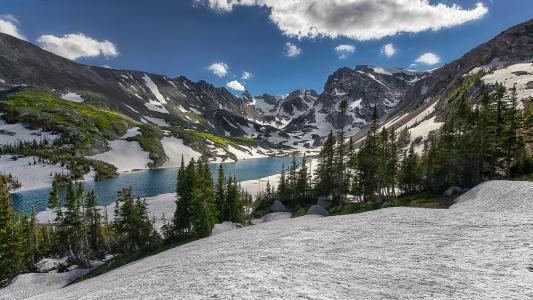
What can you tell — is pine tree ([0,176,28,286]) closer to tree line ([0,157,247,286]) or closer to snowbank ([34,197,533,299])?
tree line ([0,157,247,286])

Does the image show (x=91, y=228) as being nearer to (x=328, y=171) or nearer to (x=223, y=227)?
(x=223, y=227)

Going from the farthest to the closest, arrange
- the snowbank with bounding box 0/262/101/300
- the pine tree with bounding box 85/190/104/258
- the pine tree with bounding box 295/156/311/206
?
1. the pine tree with bounding box 295/156/311/206
2. the pine tree with bounding box 85/190/104/258
3. the snowbank with bounding box 0/262/101/300

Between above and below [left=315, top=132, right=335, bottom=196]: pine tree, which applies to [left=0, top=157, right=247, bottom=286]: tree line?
below

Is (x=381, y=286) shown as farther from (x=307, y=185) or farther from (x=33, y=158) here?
(x=33, y=158)

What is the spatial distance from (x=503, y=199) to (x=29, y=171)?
175 m

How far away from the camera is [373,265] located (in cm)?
1599

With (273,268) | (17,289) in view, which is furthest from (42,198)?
(273,268)

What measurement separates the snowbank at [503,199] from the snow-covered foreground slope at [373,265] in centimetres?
140

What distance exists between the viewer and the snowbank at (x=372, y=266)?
12.5 meters

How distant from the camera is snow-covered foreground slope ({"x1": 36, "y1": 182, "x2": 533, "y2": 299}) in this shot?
12.6 metres

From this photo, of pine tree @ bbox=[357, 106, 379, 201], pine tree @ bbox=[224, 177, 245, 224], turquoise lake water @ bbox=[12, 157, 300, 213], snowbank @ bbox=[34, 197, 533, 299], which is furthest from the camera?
turquoise lake water @ bbox=[12, 157, 300, 213]

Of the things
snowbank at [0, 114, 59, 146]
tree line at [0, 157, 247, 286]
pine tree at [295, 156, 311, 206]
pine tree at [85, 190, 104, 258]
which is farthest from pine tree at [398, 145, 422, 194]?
snowbank at [0, 114, 59, 146]

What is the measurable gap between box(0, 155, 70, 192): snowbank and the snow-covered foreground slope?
144960mm

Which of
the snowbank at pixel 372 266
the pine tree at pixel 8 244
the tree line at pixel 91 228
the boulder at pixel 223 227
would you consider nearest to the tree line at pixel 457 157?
the boulder at pixel 223 227
